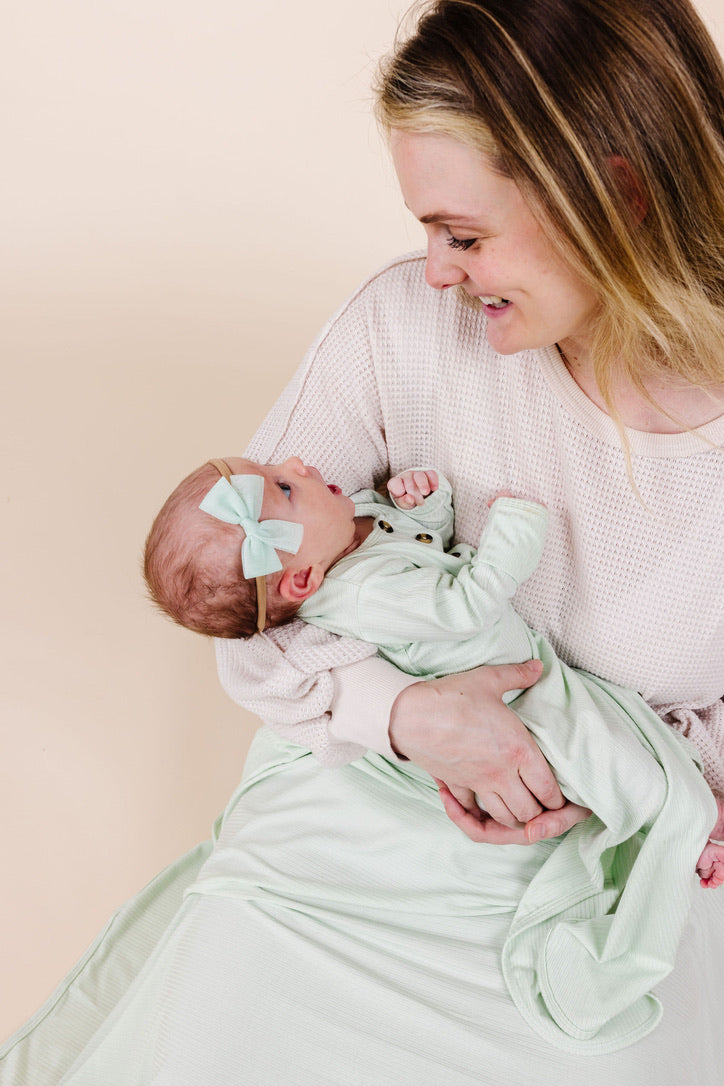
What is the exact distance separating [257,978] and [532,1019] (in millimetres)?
356

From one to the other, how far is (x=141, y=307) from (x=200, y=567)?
144 centimetres

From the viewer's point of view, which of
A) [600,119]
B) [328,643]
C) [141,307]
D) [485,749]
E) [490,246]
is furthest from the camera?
[141,307]

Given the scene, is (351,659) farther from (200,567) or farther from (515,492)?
(515,492)

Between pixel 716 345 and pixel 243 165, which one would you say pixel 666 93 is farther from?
pixel 243 165

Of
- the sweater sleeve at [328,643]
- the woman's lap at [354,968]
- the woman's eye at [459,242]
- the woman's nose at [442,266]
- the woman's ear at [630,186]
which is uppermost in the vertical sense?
the woman's ear at [630,186]

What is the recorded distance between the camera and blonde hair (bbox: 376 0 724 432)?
114 cm

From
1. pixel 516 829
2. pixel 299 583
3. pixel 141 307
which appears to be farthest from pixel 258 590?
pixel 141 307

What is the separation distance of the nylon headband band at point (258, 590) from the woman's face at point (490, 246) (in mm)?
411

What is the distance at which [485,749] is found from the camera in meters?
1.41

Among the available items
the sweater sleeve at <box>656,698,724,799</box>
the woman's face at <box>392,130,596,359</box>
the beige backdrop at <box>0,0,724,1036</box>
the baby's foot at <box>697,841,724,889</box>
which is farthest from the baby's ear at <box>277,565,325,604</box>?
the beige backdrop at <box>0,0,724,1036</box>

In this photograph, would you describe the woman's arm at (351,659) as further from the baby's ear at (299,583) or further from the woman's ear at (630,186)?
the woman's ear at (630,186)

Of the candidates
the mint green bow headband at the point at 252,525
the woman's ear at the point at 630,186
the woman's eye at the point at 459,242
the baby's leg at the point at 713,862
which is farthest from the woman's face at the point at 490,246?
the baby's leg at the point at 713,862

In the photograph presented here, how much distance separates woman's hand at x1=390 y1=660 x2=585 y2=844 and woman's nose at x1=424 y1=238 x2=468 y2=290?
0.54 m

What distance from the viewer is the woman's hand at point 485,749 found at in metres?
1.41
